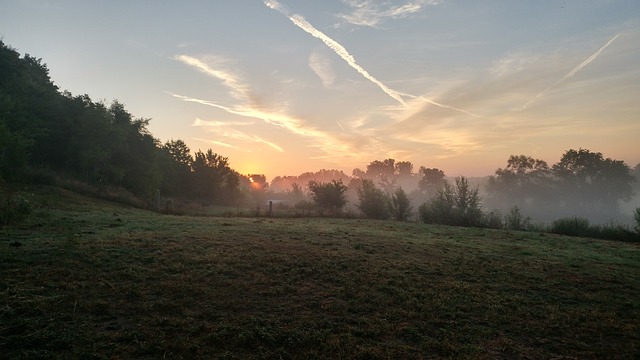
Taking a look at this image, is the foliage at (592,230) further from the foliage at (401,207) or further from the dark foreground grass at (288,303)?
the dark foreground grass at (288,303)

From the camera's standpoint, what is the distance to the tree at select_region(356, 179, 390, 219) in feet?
117

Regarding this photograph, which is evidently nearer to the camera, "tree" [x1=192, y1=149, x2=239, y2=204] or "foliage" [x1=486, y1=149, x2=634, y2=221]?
"tree" [x1=192, y1=149, x2=239, y2=204]

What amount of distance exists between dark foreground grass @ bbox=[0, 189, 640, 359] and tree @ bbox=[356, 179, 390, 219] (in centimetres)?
2420

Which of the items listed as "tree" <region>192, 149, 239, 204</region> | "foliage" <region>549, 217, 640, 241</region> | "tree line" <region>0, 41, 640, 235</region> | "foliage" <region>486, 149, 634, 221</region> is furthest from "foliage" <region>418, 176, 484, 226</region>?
"foliage" <region>486, 149, 634, 221</region>

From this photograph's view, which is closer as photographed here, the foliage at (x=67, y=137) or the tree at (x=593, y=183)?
the foliage at (x=67, y=137)

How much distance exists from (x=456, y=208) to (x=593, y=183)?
307 ft

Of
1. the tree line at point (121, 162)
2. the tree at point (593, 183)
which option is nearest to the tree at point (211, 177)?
the tree line at point (121, 162)

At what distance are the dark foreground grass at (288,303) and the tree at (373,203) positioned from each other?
2420cm

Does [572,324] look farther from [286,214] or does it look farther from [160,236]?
[286,214]

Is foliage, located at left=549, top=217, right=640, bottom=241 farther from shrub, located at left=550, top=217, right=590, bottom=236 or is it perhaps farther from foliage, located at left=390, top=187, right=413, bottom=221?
foliage, located at left=390, top=187, right=413, bottom=221

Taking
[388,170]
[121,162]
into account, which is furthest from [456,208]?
[388,170]

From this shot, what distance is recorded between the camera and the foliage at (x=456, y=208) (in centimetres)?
3083

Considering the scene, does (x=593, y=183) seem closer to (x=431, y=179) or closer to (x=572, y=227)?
(x=431, y=179)

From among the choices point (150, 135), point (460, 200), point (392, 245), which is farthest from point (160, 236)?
point (150, 135)
